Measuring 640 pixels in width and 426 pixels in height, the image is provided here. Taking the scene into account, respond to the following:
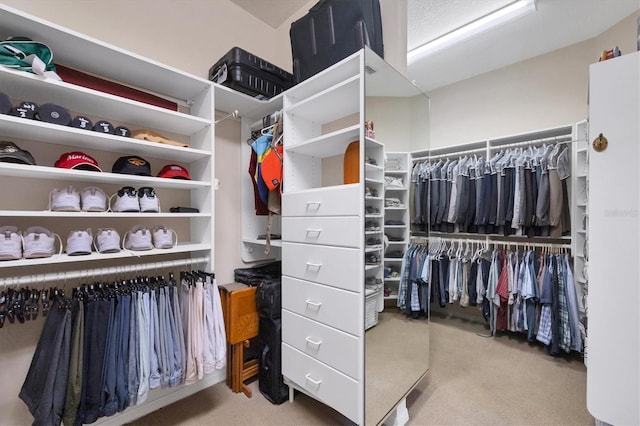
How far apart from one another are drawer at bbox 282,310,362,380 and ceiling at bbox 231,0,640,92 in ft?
6.99

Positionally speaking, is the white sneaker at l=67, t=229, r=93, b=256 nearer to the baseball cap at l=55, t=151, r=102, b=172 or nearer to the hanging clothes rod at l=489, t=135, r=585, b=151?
the baseball cap at l=55, t=151, r=102, b=172

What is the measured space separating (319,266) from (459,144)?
213cm

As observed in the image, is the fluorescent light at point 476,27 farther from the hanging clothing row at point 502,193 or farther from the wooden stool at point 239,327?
the wooden stool at point 239,327

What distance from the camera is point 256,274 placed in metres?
2.08

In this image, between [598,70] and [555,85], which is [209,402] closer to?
[598,70]

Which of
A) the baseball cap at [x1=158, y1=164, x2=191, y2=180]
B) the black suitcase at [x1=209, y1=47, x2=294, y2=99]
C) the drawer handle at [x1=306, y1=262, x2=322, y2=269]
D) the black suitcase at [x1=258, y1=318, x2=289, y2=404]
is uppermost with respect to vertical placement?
the black suitcase at [x1=209, y1=47, x2=294, y2=99]

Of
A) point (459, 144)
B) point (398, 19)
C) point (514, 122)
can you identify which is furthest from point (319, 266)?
point (514, 122)

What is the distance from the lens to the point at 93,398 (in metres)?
1.18

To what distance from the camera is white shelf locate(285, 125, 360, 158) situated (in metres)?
1.41

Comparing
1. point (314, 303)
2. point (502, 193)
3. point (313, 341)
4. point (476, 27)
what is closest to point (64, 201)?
point (314, 303)

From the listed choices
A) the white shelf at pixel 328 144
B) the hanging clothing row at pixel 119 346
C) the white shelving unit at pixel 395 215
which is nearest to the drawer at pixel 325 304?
the white shelving unit at pixel 395 215

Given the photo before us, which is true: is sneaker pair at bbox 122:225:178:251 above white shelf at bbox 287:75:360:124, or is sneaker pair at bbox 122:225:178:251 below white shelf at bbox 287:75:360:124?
below

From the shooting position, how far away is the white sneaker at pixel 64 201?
1225 millimetres

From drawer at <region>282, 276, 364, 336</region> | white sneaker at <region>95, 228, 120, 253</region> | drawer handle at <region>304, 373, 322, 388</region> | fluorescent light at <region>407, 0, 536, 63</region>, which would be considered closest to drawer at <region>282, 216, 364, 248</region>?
drawer at <region>282, 276, 364, 336</region>
